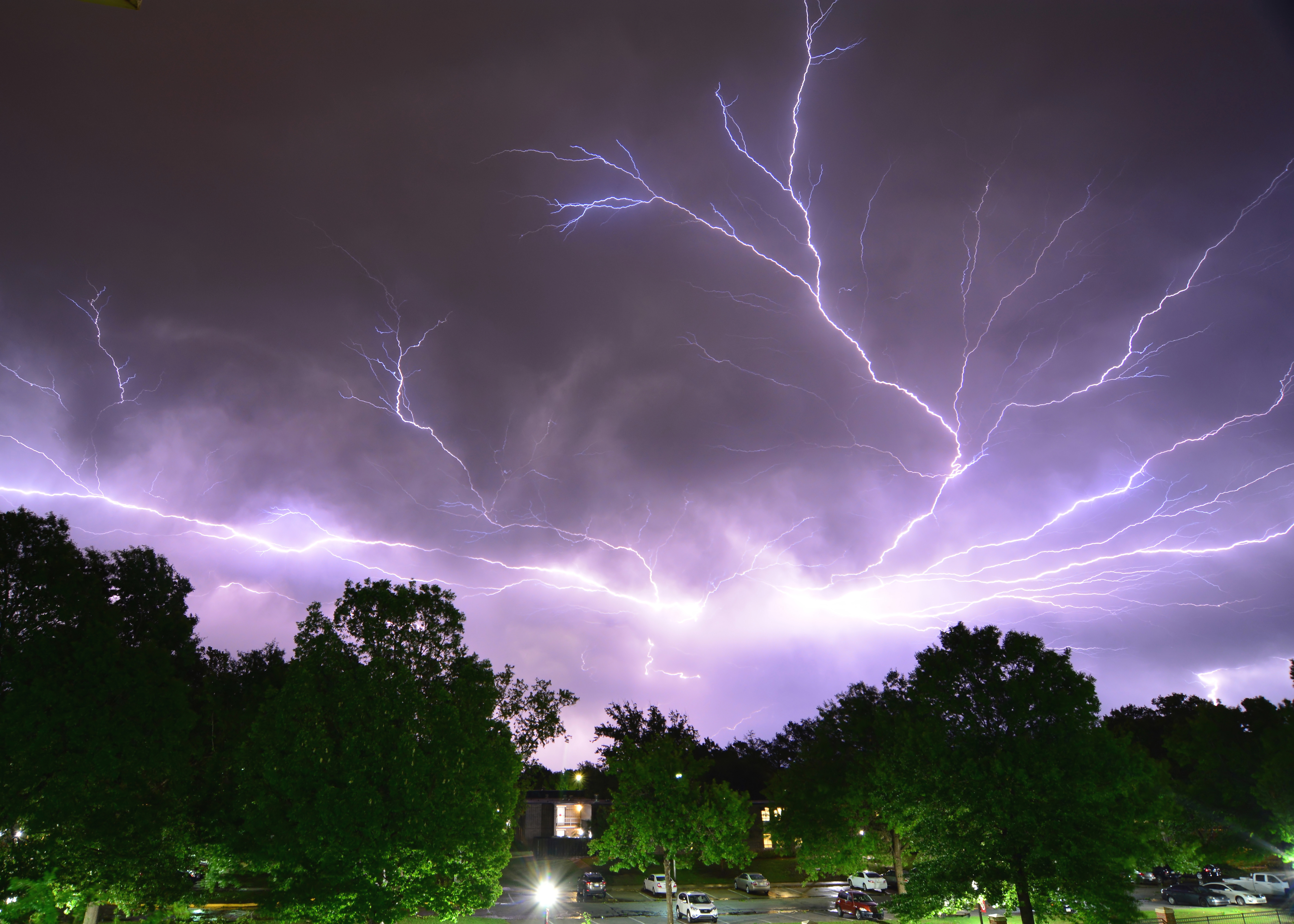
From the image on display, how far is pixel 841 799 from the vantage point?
36969 mm

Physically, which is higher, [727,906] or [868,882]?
[868,882]

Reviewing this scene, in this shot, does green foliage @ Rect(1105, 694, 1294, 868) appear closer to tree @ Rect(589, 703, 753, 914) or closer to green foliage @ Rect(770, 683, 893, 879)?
green foliage @ Rect(770, 683, 893, 879)

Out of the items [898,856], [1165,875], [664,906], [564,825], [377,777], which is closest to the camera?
[377,777]

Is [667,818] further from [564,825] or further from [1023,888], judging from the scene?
[564,825]

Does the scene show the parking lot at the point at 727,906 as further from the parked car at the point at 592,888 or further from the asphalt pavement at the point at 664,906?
the parked car at the point at 592,888

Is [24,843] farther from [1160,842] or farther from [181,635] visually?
[1160,842]

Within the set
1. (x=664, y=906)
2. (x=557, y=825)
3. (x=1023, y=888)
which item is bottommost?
(x=664, y=906)

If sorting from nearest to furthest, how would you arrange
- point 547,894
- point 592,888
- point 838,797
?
point 547,894 < point 838,797 < point 592,888

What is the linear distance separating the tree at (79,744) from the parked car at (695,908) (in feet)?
64.7

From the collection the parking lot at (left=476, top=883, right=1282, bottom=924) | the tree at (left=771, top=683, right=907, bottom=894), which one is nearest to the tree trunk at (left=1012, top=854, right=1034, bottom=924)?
the tree at (left=771, top=683, right=907, bottom=894)

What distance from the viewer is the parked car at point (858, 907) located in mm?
30047

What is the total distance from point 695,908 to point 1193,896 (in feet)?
82.5

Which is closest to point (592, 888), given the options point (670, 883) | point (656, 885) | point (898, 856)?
point (656, 885)

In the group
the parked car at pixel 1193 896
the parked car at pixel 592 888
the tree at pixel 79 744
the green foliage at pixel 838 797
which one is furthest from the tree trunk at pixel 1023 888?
the parked car at pixel 592 888
